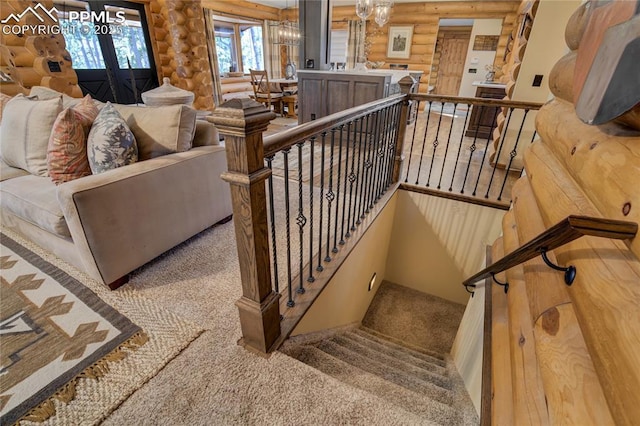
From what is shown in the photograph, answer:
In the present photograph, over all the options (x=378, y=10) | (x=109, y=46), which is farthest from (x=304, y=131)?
(x=109, y=46)

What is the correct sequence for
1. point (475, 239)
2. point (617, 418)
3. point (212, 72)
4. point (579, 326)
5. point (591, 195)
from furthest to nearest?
1. point (212, 72)
2. point (475, 239)
3. point (591, 195)
4. point (579, 326)
5. point (617, 418)

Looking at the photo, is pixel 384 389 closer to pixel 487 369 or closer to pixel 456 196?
pixel 487 369

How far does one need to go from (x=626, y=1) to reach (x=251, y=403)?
1.69m

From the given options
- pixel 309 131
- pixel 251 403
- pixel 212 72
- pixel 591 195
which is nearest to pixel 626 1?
pixel 591 195

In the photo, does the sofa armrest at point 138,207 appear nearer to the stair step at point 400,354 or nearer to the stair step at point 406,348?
the stair step at point 400,354

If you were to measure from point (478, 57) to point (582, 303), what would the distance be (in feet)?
26.5

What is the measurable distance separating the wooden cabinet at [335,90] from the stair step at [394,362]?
118 inches

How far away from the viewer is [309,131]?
1.19 metres

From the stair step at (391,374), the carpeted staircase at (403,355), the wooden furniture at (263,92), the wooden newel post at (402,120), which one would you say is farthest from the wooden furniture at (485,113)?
the stair step at (391,374)

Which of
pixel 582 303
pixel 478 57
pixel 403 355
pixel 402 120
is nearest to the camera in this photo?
pixel 582 303

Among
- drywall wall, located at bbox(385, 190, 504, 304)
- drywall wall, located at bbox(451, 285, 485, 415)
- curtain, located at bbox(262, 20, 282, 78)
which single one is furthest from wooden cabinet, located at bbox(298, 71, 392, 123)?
curtain, located at bbox(262, 20, 282, 78)

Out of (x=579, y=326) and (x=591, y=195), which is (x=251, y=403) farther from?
(x=591, y=195)

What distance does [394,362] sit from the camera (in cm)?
185

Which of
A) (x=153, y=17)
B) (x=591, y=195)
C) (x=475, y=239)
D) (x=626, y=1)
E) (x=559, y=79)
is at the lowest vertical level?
(x=475, y=239)
